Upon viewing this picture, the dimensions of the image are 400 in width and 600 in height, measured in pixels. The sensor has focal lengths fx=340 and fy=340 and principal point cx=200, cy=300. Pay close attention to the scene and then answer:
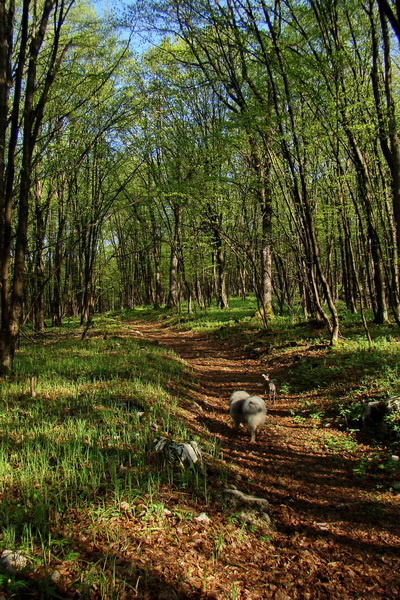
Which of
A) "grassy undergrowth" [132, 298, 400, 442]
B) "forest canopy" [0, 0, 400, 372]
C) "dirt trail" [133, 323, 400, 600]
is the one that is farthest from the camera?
"forest canopy" [0, 0, 400, 372]

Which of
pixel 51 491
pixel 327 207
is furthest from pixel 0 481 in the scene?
pixel 327 207

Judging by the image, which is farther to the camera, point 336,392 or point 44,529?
point 336,392

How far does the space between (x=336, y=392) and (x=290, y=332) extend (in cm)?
538

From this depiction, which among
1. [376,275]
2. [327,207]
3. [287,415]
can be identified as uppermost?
[327,207]

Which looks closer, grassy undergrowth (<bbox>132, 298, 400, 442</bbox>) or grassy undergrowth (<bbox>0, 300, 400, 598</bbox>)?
grassy undergrowth (<bbox>0, 300, 400, 598</bbox>)

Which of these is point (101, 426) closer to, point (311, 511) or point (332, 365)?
point (311, 511)

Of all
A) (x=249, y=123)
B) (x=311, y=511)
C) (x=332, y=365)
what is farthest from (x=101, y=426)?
(x=249, y=123)

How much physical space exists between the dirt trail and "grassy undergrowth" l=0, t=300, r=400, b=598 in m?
0.63

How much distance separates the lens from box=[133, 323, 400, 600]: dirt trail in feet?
8.21

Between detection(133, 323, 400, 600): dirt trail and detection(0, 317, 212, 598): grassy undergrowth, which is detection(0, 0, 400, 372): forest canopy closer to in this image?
detection(0, 317, 212, 598): grassy undergrowth

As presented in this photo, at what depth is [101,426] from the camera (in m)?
4.23

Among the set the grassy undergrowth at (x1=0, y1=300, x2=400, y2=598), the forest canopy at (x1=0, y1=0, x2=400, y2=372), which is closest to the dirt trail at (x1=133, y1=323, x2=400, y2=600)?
the grassy undergrowth at (x1=0, y1=300, x2=400, y2=598)

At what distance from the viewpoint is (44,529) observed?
2.41 metres

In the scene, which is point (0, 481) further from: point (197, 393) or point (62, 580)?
point (197, 393)
